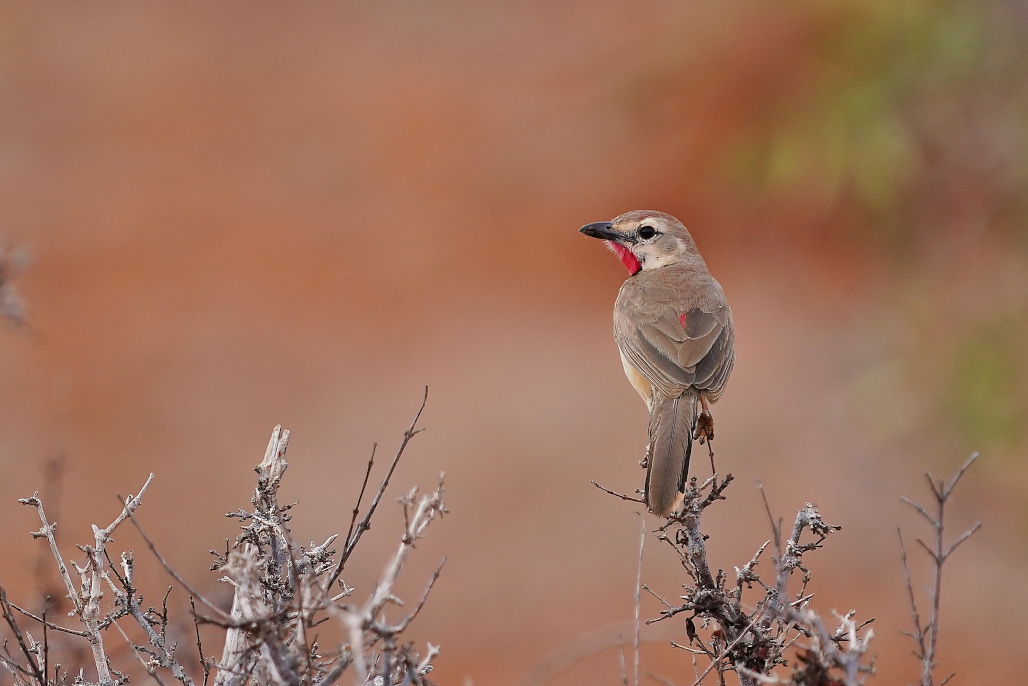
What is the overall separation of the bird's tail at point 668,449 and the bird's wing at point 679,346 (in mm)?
75

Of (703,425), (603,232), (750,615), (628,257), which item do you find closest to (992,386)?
(628,257)

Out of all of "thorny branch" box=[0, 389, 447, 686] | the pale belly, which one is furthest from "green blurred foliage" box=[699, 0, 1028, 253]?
"thorny branch" box=[0, 389, 447, 686]

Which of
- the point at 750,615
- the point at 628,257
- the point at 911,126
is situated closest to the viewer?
the point at 750,615

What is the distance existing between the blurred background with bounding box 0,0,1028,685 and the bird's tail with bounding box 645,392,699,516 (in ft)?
7.91

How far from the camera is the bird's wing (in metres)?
4.43

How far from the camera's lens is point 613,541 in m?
10.7

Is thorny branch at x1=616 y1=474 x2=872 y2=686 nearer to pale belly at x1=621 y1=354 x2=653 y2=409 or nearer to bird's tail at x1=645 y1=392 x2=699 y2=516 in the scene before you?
bird's tail at x1=645 y1=392 x2=699 y2=516

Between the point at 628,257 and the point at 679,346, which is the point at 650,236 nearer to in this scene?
the point at 628,257

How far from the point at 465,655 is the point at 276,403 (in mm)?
5359

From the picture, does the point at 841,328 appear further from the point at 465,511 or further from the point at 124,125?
the point at 124,125

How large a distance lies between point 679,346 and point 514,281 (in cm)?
1163

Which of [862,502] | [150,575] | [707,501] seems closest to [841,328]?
[862,502]

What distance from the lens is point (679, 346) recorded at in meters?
4.55

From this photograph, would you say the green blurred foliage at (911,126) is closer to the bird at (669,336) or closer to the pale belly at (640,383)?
the bird at (669,336)
